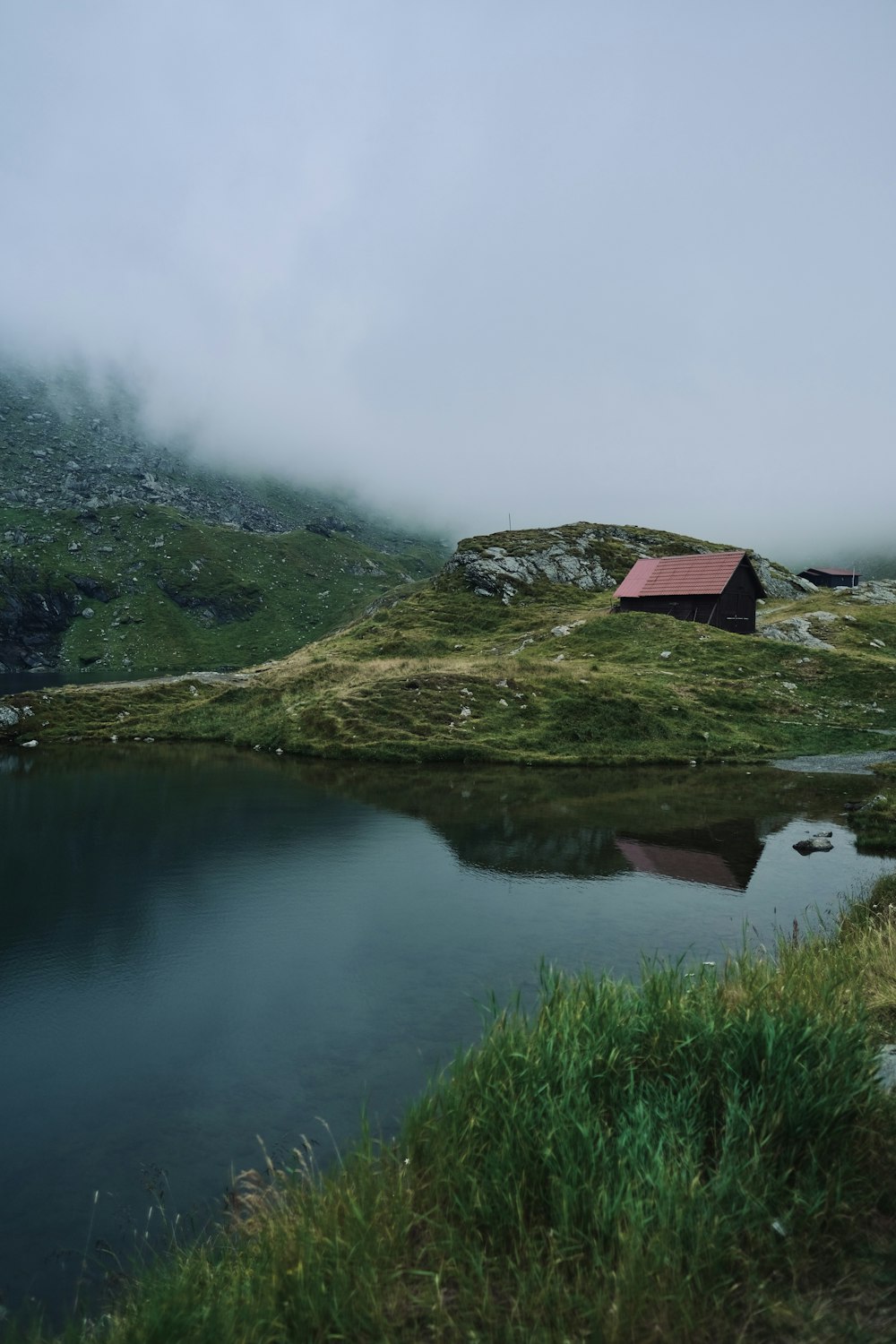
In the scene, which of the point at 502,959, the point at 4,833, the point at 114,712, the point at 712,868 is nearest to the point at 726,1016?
the point at 502,959

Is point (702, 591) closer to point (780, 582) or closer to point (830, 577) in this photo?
point (780, 582)

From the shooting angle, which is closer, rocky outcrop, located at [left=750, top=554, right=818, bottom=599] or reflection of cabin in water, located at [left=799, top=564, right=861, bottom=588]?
rocky outcrop, located at [left=750, top=554, right=818, bottom=599]

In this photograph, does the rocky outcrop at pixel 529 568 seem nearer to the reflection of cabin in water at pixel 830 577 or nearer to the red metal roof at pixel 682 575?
the red metal roof at pixel 682 575

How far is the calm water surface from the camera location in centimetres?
1362

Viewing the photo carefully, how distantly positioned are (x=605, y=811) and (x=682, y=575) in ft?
203

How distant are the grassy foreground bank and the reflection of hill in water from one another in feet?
64.7

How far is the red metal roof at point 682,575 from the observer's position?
89544 millimetres

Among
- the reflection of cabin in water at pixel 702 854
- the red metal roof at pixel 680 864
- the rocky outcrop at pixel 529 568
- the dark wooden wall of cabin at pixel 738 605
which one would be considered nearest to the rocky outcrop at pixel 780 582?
the rocky outcrop at pixel 529 568

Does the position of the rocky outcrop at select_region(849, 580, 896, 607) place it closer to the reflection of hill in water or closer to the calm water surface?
the reflection of hill in water

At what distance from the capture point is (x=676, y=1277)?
6.09 metres

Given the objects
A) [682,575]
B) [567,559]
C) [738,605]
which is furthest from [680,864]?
[567,559]

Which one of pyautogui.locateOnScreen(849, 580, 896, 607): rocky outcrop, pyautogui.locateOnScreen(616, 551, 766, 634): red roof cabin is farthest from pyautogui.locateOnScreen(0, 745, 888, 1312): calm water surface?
pyautogui.locateOnScreen(849, 580, 896, 607): rocky outcrop

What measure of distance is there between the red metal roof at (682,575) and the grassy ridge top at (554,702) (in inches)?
354

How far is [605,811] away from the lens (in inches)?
1531
